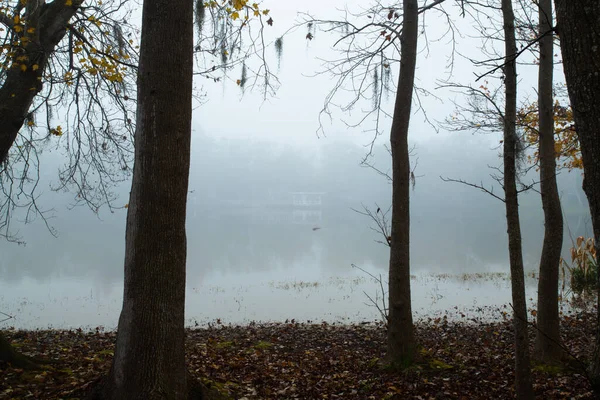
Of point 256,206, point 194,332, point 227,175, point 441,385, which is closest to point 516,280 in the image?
point 441,385

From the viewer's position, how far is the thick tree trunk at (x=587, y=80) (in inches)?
80.8

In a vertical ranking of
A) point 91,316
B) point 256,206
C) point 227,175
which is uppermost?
Answer: point 227,175

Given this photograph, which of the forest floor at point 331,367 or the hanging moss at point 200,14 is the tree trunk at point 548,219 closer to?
the forest floor at point 331,367

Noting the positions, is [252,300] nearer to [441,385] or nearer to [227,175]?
[441,385]

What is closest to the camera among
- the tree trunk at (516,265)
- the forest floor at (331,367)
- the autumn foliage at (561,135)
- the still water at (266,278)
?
the tree trunk at (516,265)

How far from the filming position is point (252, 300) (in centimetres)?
1469

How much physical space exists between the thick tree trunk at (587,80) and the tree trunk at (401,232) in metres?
3.46

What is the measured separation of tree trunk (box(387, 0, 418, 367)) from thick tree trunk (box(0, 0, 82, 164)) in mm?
4344

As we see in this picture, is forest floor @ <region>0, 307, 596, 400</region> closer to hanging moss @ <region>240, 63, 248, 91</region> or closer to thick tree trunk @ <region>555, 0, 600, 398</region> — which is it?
thick tree trunk @ <region>555, 0, 600, 398</region>

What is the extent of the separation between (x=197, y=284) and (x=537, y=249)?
2084 centimetres

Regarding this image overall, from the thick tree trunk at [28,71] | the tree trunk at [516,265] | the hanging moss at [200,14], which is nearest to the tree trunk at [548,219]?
the tree trunk at [516,265]

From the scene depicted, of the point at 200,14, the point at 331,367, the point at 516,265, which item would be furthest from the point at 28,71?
the point at 516,265

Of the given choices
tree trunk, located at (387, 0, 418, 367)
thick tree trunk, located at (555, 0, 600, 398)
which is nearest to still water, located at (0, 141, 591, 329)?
tree trunk, located at (387, 0, 418, 367)

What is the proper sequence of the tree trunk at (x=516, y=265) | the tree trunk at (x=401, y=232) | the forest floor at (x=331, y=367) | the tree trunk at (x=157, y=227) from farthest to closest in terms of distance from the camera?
1. the tree trunk at (x=401, y=232)
2. the forest floor at (x=331, y=367)
3. the tree trunk at (x=516, y=265)
4. the tree trunk at (x=157, y=227)
